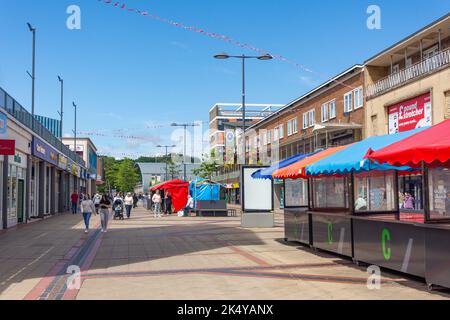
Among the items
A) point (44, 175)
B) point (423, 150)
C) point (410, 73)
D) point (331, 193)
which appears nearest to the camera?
point (423, 150)

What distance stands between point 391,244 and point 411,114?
20.8 metres

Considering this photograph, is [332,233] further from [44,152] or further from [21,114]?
[44,152]

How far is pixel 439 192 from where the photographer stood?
9.69 metres

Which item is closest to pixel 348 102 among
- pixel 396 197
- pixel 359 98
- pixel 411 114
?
pixel 359 98

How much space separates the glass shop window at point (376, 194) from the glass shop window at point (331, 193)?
0.90 meters

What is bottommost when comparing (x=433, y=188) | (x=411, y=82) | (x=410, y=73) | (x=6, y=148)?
(x=433, y=188)

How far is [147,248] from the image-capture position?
50.8 feet

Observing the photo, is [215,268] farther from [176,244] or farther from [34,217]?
[34,217]

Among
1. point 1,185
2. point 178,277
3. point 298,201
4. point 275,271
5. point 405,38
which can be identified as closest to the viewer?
point 178,277

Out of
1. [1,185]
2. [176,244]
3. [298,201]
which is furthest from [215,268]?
[1,185]

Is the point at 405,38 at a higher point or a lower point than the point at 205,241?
higher

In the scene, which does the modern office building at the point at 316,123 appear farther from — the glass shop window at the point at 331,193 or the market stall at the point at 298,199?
the glass shop window at the point at 331,193
